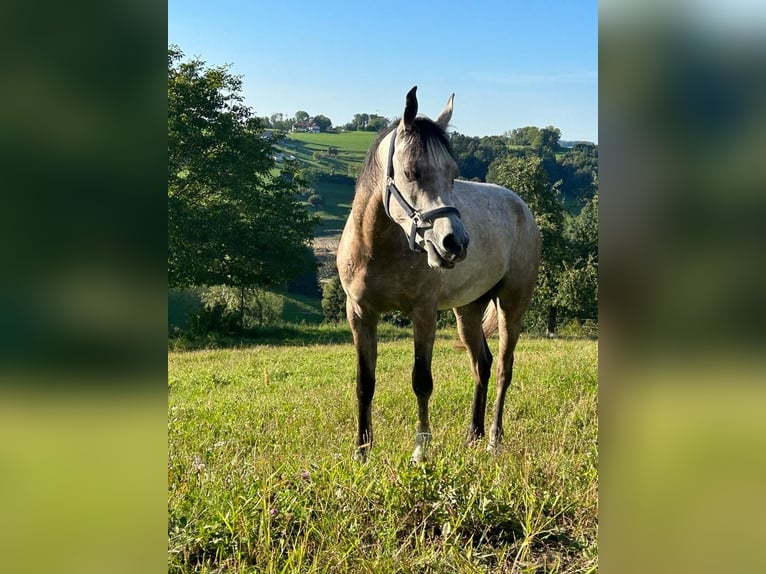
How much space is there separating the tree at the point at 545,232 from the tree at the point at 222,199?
15441mm

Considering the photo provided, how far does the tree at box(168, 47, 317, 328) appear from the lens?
2242cm

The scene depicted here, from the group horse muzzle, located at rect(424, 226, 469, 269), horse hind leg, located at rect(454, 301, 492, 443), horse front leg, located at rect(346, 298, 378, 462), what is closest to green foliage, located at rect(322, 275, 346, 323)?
horse hind leg, located at rect(454, 301, 492, 443)

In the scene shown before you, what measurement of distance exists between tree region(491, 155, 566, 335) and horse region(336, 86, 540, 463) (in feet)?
91.9

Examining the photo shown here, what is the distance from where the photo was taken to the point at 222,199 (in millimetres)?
24297

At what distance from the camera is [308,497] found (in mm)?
2758

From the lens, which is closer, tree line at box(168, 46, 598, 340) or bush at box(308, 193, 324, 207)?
tree line at box(168, 46, 598, 340)

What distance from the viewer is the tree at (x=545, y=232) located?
1308 inches

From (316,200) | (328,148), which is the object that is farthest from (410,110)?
(328,148)

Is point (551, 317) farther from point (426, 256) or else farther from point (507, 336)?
point (426, 256)
